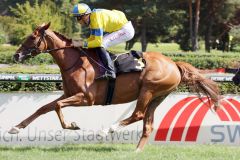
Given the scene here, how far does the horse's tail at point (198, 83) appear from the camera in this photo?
794 centimetres

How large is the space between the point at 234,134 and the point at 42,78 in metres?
3.21

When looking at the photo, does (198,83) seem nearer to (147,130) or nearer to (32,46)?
(147,130)

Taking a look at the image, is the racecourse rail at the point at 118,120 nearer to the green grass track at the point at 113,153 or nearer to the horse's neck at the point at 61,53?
the green grass track at the point at 113,153

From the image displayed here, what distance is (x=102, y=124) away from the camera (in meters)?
8.54

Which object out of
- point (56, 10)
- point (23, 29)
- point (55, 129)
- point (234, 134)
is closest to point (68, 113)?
point (55, 129)

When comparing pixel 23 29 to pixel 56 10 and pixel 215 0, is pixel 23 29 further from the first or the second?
pixel 215 0

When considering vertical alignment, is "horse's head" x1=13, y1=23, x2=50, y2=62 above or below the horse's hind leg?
above

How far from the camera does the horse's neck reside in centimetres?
745

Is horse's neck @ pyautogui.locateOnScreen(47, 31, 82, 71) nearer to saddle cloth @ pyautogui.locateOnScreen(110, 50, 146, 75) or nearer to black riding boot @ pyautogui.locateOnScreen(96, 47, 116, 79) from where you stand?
black riding boot @ pyautogui.locateOnScreen(96, 47, 116, 79)

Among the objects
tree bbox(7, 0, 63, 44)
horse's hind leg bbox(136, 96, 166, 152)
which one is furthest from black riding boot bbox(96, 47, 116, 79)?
tree bbox(7, 0, 63, 44)

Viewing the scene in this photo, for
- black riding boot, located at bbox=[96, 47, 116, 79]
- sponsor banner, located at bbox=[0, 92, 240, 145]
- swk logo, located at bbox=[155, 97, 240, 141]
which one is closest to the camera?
black riding boot, located at bbox=[96, 47, 116, 79]

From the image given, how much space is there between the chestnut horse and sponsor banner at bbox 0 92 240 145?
858 millimetres

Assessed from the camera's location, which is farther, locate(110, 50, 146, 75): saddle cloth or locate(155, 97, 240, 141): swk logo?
locate(155, 97, 240, 141): swk logo

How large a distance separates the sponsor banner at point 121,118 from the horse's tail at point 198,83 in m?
0.37
